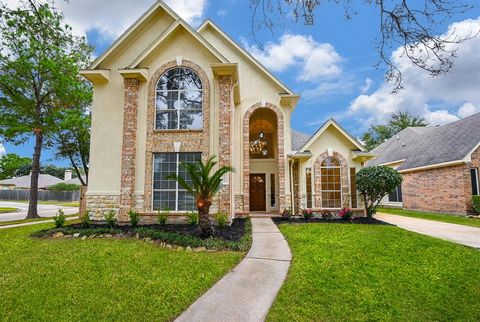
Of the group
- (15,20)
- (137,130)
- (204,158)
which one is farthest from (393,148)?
(15,20)

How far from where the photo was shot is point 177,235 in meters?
7.81

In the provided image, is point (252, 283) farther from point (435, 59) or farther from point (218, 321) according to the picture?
point (435, 59)

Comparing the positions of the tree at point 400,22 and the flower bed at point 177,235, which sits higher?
the tree at point 400,22

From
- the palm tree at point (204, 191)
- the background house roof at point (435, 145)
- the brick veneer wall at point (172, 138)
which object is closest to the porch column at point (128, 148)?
the brick veneer wall at point (172, 138)

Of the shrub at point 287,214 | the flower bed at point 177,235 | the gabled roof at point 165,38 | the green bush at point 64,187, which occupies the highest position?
the gabled roof at point 165,38

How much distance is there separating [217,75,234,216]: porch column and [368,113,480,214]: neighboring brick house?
13.7 meters

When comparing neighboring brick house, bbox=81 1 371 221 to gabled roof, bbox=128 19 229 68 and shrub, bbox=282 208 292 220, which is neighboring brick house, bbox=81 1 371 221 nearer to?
gabled roof, bbox=128 19 229 68

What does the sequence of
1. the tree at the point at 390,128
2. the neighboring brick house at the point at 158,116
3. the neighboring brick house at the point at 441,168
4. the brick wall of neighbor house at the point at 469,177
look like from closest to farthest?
the neighboring brick house at the point at 158,116 < the brick wall of neighbor house at the point at 469,177 < the neighboring brick house at the point at 441,168 < the tree at the point at 390,128

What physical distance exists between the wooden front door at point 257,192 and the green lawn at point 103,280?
9548 millimetres

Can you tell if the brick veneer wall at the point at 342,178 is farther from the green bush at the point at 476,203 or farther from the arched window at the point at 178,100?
the green bush at the point at 476,203

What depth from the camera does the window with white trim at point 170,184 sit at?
10844 mm

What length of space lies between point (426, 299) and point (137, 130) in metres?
10.7

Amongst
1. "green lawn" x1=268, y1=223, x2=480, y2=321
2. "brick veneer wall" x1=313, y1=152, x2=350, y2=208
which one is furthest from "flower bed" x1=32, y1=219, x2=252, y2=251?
"brick veneer wall" x1=313, y1=152, x2=350, y2=208

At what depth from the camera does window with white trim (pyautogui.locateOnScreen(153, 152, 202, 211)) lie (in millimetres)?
10844
